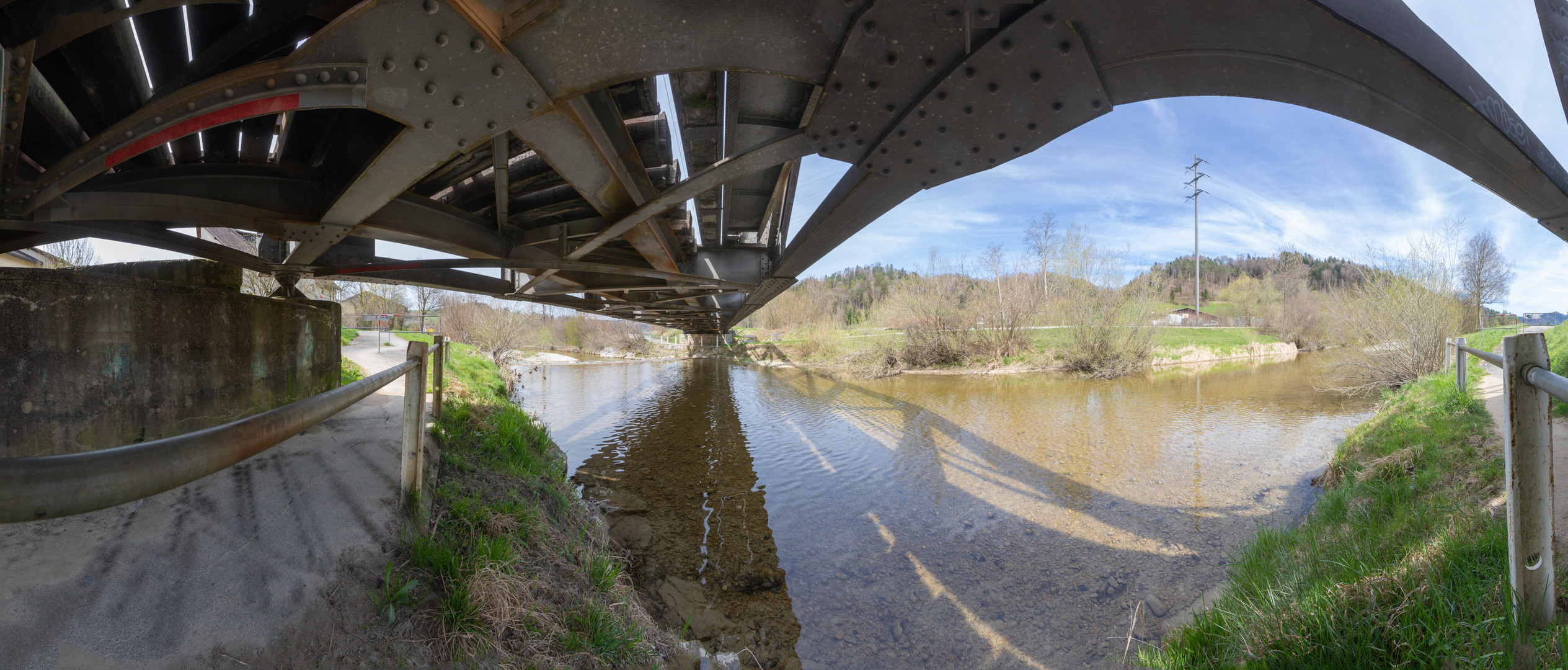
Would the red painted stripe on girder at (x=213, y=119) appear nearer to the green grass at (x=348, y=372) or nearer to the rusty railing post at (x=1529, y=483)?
the rusty railing post at (x=1529, y=483)

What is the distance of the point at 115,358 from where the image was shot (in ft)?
13.2

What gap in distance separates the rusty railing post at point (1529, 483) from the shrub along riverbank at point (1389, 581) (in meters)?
0.12

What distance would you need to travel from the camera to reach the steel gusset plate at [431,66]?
216 centimetres

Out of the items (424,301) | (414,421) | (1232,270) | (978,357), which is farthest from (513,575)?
(1232,270)

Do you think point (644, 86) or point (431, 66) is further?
point (644, 86)

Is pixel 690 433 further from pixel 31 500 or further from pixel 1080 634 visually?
pixel 31 500

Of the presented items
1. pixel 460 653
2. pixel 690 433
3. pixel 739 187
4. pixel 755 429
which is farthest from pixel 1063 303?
pixel 460 653

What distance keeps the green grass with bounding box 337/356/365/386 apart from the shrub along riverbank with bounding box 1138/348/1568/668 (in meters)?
9.30

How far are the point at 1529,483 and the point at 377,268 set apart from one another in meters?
9.34

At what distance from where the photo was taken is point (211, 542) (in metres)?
2.78

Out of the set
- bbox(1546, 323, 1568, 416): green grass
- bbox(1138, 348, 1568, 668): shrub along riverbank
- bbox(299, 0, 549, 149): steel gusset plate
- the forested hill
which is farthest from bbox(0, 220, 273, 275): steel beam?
the forested hill

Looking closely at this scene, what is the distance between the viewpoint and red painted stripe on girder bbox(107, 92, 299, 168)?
243 cm

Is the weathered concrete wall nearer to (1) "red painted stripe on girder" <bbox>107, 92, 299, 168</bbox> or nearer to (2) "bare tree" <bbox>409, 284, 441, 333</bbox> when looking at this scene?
(1) "red painted stripe on girder" <bbox>107, 92, 299, 168</bbox>

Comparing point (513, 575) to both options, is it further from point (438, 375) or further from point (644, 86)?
point (644, 86)
